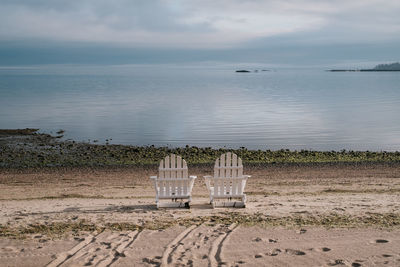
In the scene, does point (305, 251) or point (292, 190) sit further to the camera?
point (292, 190)

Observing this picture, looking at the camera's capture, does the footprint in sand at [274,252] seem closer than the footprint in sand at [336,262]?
No

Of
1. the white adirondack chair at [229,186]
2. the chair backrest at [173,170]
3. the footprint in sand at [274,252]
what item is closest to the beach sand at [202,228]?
the footprint in sand at [274,252]

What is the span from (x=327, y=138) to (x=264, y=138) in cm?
362

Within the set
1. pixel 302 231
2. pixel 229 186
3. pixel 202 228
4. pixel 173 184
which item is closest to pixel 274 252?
pixel 302 231

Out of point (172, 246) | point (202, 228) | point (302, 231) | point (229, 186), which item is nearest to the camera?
point (172, 246)

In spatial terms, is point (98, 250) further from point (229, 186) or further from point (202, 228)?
point (229, 186)

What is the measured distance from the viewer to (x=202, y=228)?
710 centimetres

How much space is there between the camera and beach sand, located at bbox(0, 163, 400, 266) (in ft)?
19.3

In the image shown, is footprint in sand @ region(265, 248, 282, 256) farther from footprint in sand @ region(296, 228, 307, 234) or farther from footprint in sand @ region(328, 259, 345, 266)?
footprint in sand @ region(296, 228, 307, 234)

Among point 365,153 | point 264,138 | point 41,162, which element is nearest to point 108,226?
point 41,162

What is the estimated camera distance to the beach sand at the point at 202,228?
5.87m

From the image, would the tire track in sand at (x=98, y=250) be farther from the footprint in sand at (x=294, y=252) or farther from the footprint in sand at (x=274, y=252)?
the footprint in sand at (x=294, y=252)

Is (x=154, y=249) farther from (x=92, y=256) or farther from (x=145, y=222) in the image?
(x=145, y=222)

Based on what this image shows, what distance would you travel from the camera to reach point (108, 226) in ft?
23.8
